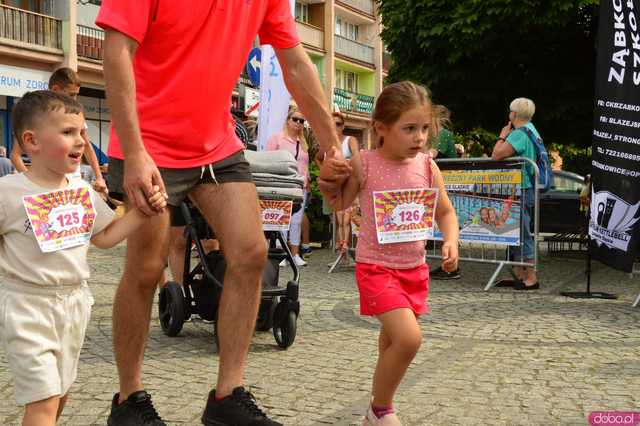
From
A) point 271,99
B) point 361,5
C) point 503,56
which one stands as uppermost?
point 361,5

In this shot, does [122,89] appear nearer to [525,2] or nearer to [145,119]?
[145,119]

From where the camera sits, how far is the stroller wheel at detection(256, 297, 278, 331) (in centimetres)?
554

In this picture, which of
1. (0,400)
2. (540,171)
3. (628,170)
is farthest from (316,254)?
(0,400)

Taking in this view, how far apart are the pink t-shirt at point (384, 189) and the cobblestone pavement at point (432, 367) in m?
0.70

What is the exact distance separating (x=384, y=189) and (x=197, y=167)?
76 cm

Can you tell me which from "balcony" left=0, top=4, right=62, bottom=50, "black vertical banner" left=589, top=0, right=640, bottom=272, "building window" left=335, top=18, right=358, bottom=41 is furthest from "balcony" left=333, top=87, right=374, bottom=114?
"black vertical banner" left=589, top=0, right=640, bottom=272

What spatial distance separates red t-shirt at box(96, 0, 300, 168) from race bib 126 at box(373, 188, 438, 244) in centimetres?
68

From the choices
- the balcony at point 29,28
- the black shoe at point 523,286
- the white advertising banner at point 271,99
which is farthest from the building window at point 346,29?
the black shoe at point 523,286

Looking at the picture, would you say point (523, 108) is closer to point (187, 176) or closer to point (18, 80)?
point (187, 176)

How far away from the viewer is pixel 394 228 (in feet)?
11.6

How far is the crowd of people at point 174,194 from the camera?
2865 mm

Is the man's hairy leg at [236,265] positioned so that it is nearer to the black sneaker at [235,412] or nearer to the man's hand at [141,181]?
the black sneaker at [235,412]

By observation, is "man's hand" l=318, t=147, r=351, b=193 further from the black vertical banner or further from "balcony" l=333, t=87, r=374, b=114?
"balcony" l=333, t=87, r=374, b=114

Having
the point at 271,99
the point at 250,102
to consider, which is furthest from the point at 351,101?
the point at 271,99
